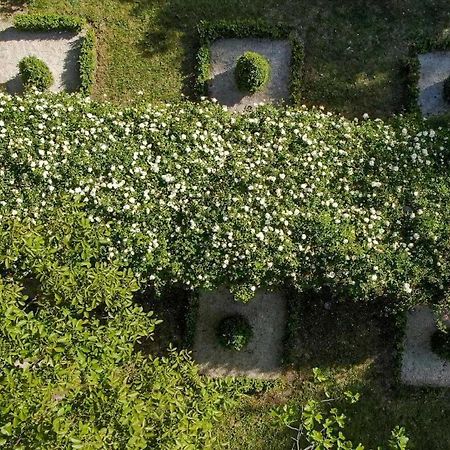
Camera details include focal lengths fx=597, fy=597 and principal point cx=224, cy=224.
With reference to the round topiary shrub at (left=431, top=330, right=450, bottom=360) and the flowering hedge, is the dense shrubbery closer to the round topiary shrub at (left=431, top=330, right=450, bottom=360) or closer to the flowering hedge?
the flowering hedge

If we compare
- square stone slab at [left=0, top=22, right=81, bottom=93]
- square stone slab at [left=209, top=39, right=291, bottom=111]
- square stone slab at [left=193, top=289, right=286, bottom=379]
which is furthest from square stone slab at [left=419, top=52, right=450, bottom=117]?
square stone slab at [left=0, top=22, right=81, bottom=93]

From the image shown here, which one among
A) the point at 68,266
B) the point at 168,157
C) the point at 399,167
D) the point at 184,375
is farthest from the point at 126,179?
the point at 399,167

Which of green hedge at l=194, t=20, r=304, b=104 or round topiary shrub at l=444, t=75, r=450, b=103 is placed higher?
green hedge at l=194, t=20, r=304, b=104

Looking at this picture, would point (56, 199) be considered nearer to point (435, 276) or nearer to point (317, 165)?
point (317, 165)

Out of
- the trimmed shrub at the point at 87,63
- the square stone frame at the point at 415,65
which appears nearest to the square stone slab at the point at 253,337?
the square stone frame at the point at 415,65

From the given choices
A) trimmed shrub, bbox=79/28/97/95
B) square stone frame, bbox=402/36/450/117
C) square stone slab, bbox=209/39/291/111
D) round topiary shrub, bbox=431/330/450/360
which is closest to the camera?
round topiary shrub, bbox=431/330/450/360
